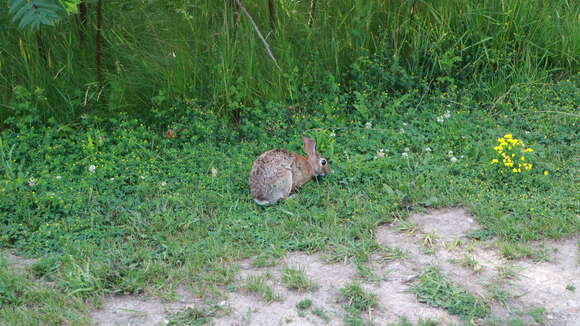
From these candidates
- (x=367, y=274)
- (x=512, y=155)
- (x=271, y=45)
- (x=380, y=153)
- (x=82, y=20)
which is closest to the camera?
(x=367, y=274)

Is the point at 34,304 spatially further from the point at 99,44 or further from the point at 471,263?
the point at 99,44

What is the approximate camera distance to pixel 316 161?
6.38 meters

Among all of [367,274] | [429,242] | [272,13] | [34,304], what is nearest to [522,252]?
[429,242]

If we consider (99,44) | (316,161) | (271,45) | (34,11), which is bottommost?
(316,161)

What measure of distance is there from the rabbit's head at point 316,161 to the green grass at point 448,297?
1.83 m

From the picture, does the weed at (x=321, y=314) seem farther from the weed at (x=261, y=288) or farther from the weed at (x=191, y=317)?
the weed at (x=191, y=317)

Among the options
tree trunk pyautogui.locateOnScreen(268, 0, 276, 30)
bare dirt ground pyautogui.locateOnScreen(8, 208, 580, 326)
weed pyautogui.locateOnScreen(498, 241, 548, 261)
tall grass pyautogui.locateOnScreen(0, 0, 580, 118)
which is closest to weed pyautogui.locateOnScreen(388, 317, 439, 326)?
bare dirt ground pyautogui.locateOnScreen(8, 208, 580, 326)

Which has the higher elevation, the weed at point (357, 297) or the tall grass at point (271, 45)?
the tall grass at point (271, 45)

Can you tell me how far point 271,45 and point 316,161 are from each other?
79.5 inches

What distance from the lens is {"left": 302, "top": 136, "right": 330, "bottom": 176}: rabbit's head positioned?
635 centimetres

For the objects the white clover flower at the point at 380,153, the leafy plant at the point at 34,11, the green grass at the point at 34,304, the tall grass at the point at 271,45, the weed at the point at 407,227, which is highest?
the leafy plant at the point at 34,11

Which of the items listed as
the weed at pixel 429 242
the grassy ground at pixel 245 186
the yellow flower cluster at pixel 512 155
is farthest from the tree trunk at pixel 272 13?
the weed at pixel 429 242

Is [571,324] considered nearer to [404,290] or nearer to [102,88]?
[404,290]

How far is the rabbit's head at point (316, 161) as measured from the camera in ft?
20.8
